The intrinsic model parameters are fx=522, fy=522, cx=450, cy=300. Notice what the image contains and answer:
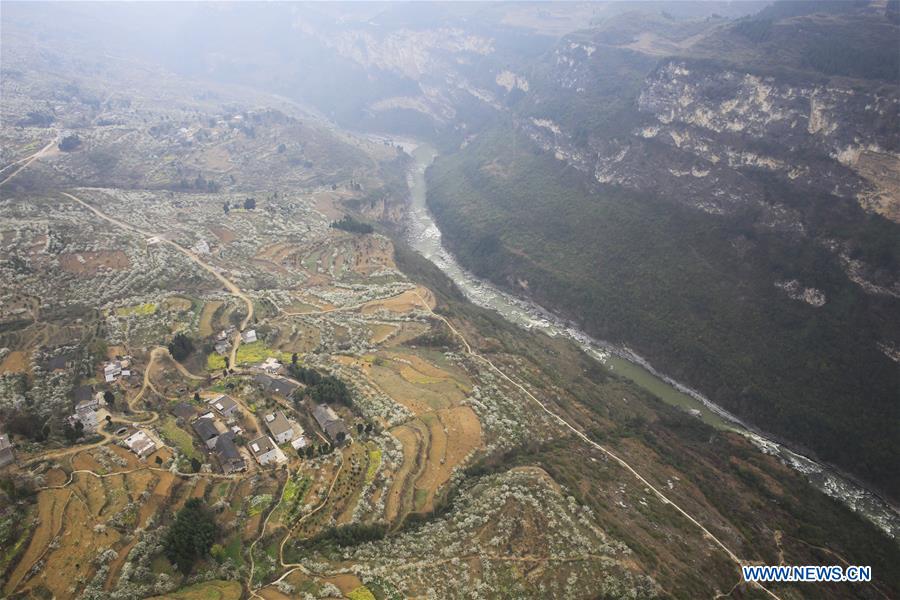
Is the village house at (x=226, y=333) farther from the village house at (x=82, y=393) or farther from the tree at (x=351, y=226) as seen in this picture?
the tree at (x=351, y=226)

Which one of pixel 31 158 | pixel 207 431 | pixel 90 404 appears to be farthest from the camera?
pixel 31 158

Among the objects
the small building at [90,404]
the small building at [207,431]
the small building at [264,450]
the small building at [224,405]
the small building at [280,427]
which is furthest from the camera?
the small building at [224,405]

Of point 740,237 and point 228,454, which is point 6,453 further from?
point 740,237

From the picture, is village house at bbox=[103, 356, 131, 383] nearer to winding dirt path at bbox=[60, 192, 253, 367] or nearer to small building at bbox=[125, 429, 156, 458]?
winding dirt path at bbox=[60, 192, 253, 367]

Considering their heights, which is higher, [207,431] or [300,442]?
[207,431]

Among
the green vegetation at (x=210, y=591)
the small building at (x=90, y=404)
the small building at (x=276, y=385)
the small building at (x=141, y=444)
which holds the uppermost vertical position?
the small building at (x=141, y=444)

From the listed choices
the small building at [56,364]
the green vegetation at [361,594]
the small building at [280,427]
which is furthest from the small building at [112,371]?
the green vegetation at [361,594]

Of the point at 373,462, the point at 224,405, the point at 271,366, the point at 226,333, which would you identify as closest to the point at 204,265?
the point at 226,333
